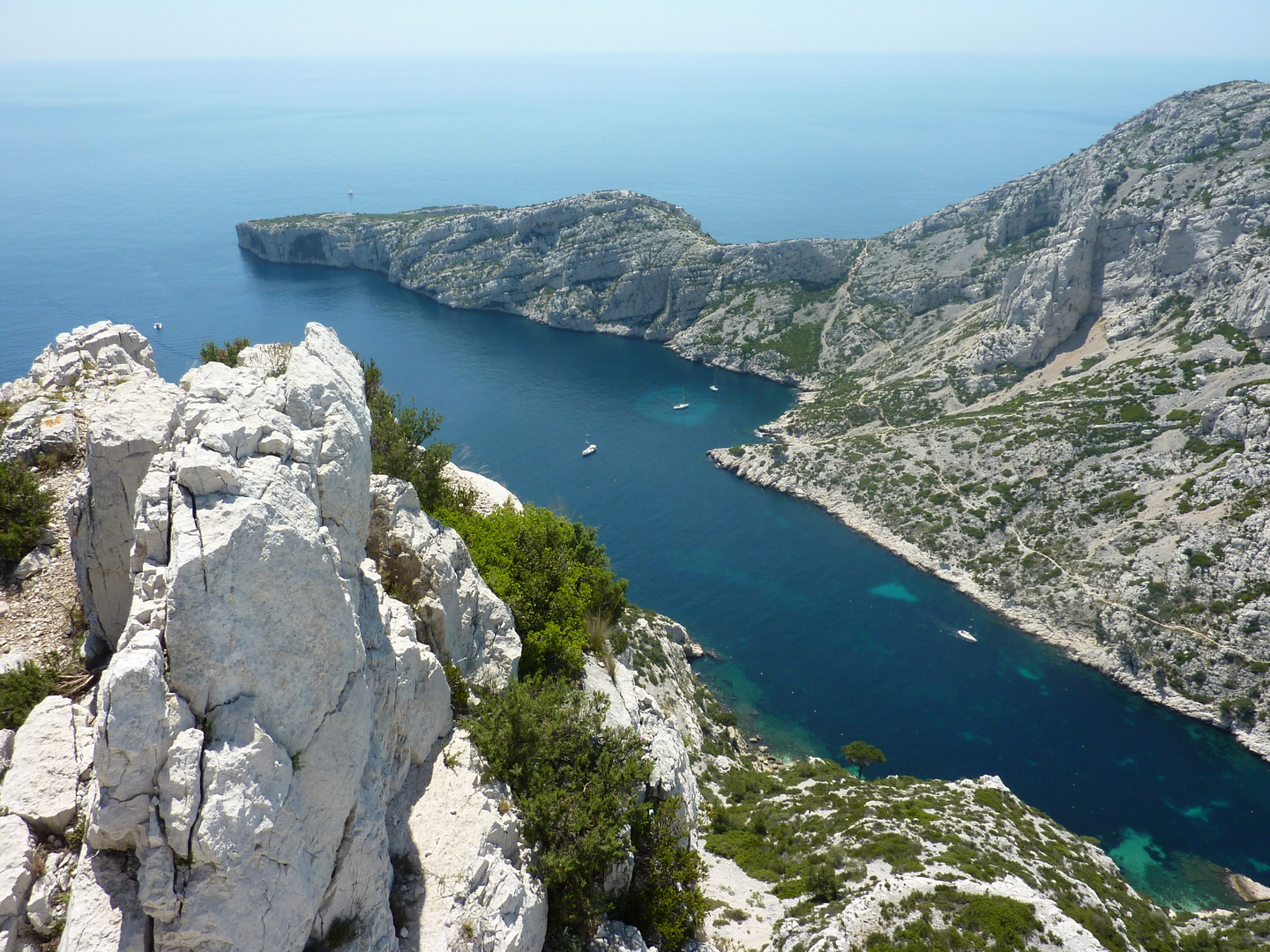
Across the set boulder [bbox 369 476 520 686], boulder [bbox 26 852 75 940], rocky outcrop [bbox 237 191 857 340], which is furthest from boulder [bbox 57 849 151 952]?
rocky outcrop [bbox 237 191 857 340]

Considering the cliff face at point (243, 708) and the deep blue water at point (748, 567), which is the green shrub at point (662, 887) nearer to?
the cliff face at point (243, 708)

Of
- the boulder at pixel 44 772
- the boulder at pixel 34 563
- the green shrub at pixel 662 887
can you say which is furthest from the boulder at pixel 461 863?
the boulder at pixel 34 563

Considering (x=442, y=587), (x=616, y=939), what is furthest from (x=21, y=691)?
(x=616, y=939)

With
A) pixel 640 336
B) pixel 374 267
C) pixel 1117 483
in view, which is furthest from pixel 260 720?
pixel 374 267

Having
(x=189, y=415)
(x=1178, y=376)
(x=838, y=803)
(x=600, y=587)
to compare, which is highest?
(x=189, y=415)

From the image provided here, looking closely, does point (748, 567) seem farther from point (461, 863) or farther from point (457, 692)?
point (461, 863)

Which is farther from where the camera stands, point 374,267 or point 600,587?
point 374,267

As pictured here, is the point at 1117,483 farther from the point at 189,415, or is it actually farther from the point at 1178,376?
the point at 189,415
